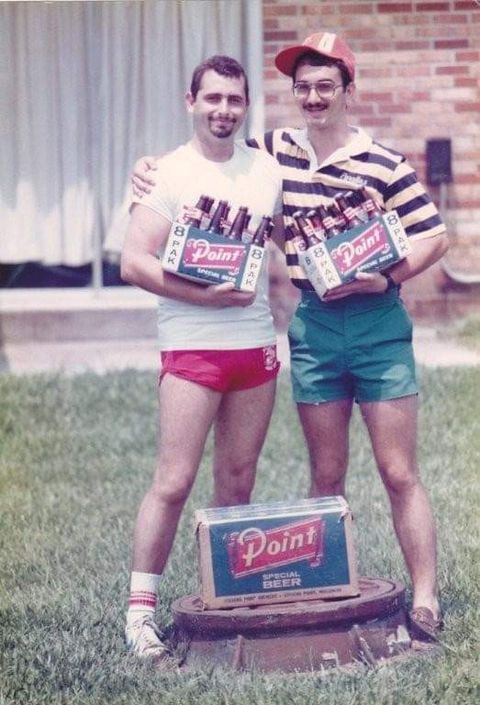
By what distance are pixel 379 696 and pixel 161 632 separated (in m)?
0.91

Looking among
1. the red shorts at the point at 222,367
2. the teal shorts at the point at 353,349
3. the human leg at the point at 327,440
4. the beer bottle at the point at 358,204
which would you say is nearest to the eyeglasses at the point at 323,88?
the beer bottle at the point at 358,204

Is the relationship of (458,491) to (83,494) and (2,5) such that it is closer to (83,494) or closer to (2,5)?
(83,494)

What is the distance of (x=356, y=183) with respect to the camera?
4.67m

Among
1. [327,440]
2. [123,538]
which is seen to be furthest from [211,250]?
[123,538]

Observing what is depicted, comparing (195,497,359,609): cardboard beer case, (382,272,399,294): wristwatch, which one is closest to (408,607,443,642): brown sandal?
(195,497,359,609): cardboard beer case

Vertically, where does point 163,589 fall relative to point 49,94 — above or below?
below

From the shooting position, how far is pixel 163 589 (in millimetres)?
5520

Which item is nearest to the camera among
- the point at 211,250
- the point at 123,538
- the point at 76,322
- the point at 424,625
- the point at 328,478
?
the point at 211,250

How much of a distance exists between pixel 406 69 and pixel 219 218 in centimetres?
589

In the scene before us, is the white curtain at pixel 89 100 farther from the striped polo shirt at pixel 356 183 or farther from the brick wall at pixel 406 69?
the striped polo shirt at pixel 356 183

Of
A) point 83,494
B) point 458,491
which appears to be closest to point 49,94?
point 83,494

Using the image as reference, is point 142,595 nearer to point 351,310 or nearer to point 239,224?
point 351,310

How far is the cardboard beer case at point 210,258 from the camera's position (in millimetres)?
4520

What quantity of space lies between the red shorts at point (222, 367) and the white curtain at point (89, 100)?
18.6 feet
